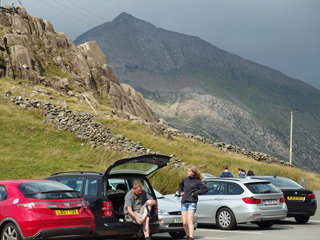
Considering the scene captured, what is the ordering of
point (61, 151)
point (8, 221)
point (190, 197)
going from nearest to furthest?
point (8, 221)
point (190, 197)
point (61, 151)

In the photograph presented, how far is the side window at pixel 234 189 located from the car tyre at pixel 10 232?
7941 millimetres

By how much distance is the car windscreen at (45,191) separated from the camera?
8876mm

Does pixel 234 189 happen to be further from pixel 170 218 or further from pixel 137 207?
pixel 137 207

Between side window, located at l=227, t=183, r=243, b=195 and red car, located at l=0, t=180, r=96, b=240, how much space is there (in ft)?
21.4

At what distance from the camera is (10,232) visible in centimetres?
873

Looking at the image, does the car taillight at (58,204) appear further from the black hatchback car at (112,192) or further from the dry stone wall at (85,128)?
the dry stone wall at (85,128)

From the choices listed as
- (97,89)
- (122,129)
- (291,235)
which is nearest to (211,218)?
(291,235)

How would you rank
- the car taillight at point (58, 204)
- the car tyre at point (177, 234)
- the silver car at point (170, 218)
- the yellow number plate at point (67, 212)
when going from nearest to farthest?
the car taillight at point (58, 204)
the yellow number plate at point (67, 212)
the silver car at point (170, 218)
the car tyre at point (177, 234)

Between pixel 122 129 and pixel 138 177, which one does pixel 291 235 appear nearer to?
pixel 138 177

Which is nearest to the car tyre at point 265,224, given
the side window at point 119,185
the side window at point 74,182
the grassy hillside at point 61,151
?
the side window at point 119,185

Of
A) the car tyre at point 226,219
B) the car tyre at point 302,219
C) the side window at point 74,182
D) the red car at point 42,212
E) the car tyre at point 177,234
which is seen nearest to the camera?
the red car at point 42,212

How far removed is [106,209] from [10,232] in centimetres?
218

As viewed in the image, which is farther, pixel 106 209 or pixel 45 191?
pixel 106 209

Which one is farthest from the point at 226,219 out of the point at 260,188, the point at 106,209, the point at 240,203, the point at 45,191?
the point at 45,191
